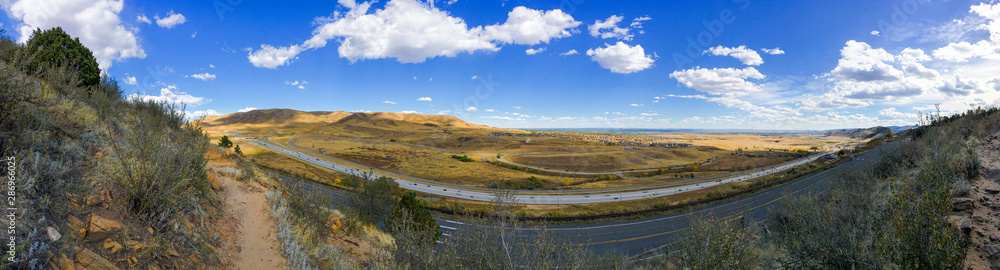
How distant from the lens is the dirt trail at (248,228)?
720 centimetres

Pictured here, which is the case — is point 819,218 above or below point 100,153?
below

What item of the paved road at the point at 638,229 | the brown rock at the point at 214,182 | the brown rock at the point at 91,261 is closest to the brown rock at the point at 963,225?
the paved road at the point at 638,229

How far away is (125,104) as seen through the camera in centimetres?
1272

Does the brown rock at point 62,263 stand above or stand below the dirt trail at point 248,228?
above

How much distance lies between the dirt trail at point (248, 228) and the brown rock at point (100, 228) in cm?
199

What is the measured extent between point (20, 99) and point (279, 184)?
6908 mm

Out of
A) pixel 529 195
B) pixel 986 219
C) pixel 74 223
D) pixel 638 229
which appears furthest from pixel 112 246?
A: pixel 529 195

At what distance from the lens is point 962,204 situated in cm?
931

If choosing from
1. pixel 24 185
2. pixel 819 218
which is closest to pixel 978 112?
pixel 819 218

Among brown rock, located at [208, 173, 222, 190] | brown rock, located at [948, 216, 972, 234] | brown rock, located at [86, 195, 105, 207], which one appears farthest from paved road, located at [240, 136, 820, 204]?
brown rock, located at [86, 195, 105, 207]

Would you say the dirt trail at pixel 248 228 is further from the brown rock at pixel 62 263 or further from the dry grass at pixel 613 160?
the dry grass at pixel 613 160

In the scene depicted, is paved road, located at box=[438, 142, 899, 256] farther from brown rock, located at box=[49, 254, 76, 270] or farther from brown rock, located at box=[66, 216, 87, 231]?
brown rock, located at box=[49, 254, 76, 270]

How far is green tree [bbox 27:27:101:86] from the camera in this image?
12.0m

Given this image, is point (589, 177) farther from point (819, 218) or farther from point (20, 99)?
point (20, 99)
